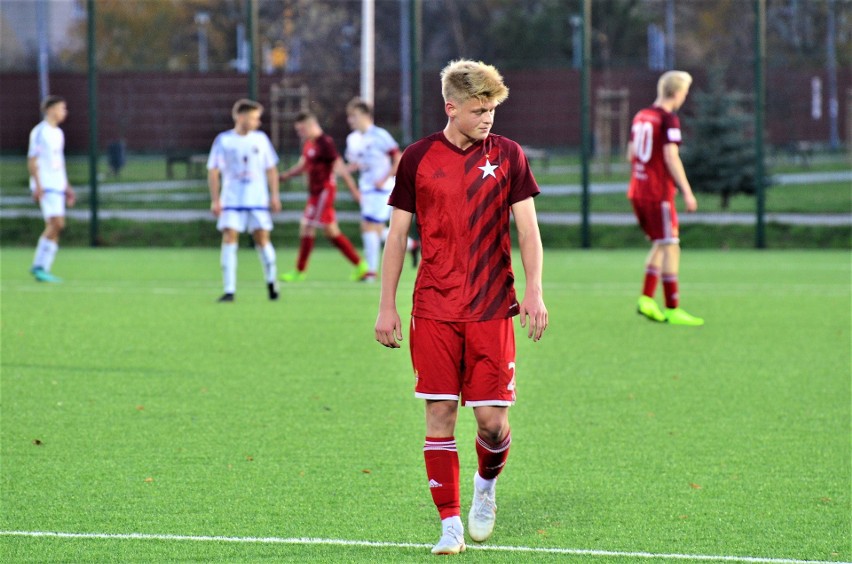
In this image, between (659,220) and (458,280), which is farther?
(659,220)

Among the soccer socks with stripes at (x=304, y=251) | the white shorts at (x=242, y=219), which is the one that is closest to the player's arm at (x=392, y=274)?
the white shorts at (x=242, y=219)

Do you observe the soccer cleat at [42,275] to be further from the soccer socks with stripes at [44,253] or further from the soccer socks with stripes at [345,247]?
the soccer socks with stripes at [345,247]

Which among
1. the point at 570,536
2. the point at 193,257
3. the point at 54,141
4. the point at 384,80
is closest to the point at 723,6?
the point at 384,80

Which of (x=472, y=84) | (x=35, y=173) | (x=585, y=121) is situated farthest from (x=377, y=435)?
(x=585, y=121)

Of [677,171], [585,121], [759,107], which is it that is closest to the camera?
[677,171]

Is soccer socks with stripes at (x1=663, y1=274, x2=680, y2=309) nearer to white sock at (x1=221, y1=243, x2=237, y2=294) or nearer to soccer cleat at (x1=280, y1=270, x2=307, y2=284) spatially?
white sock at (x1=221, y1=243, x2=237, y2=294)

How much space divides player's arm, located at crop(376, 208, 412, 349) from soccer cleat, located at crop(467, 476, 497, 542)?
2.25 feet

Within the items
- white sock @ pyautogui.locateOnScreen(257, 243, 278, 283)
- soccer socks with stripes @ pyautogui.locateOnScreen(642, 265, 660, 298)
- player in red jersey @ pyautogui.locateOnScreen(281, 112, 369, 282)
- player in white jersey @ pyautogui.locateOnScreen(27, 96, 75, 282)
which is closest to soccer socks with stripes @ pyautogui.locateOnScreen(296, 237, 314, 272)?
player in red jersey @ pyautogui.locateOnScreen(281, 112, 369, 282)

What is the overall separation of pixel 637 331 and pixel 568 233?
439 inches

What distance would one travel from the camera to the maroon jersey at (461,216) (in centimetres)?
514

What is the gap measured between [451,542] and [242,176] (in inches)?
365

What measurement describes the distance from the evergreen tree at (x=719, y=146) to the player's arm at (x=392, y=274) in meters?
20.9

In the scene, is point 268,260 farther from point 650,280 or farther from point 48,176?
point 650,280

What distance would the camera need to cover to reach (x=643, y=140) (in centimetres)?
1223
